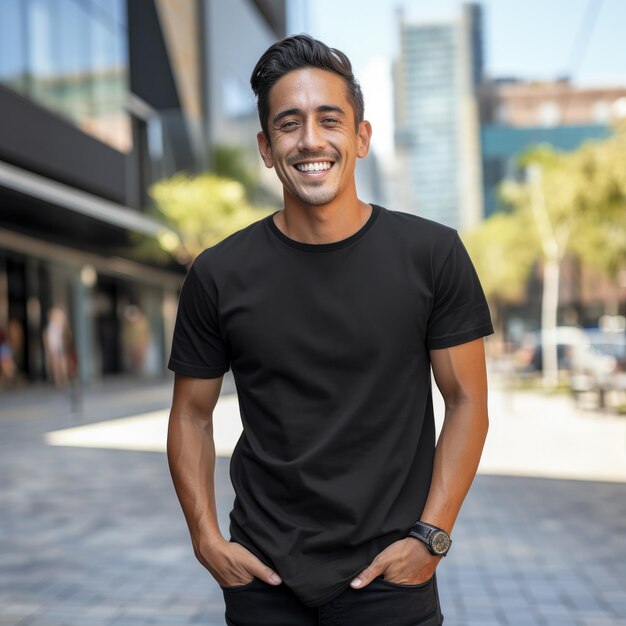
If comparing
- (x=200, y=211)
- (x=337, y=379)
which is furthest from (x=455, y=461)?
(x=200, y=211)

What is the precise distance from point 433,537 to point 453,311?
457mm

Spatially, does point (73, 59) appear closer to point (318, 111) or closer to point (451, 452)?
point (318, 111)

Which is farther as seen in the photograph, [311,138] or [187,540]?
[187,540]

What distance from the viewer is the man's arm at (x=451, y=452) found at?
204 centimetres

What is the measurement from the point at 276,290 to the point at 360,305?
0.58ft

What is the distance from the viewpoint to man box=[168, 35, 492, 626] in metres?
2.04

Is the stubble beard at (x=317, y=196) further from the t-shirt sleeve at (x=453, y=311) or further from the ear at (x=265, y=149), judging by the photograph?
the t-shirt sleeve at (x=453, y=311)

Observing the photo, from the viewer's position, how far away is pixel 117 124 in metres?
29.3

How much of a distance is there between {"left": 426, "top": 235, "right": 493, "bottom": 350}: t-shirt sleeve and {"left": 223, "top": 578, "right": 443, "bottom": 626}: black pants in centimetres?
50

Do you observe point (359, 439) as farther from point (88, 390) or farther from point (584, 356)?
point (88, 390)

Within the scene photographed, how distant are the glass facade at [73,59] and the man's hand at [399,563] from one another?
67.6ft

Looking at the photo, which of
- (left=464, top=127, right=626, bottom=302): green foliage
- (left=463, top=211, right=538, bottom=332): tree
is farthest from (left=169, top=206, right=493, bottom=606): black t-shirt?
(left=463, top=211, right=538, bottom=332): tree

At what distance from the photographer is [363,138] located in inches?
91.0

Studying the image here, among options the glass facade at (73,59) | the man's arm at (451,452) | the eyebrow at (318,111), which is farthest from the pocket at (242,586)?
the glass facade at (73,59)
